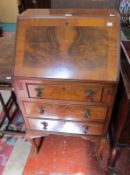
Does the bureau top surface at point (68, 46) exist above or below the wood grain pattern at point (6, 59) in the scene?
above

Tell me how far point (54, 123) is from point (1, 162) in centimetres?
68

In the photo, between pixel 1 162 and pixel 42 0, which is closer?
pixel 1 162

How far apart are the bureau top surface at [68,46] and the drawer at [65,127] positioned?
0.43m

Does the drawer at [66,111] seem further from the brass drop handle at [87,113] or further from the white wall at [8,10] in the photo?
the white wall at [8,10]

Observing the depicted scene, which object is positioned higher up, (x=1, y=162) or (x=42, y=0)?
(x=42, y=0)

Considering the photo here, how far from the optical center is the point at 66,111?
110 centimetres

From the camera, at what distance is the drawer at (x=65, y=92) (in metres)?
0.94

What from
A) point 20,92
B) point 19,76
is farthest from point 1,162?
point 19,76

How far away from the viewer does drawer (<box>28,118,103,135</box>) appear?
118 centimetres

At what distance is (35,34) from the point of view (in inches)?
35.9

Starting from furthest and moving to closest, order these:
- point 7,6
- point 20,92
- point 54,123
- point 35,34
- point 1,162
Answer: point 7,6
point 1,162
point 54,123
point 20,92
point 35,34

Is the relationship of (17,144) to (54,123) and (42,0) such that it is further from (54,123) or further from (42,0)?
(42,0)

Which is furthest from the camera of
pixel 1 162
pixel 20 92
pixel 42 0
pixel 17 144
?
pixel 42 0

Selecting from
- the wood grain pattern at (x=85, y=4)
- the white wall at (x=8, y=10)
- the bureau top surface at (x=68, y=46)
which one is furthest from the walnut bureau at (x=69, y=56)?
the white wall at (x=8, y=10)
